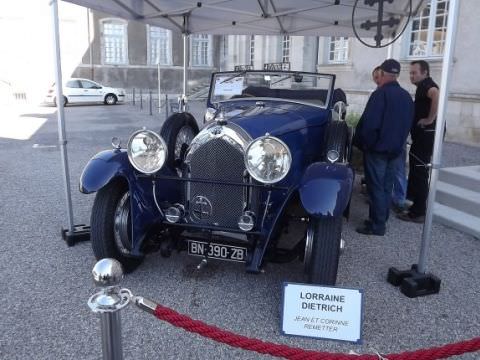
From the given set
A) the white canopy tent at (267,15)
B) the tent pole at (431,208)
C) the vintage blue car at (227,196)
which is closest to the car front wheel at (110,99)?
the white canopy tent at (267,15)

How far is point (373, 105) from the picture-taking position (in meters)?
3.90

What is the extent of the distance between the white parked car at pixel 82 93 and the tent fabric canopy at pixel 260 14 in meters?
14.0

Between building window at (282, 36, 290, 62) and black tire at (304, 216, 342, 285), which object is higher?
building window at (282, 36, 290, 62)

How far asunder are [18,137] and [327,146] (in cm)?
893

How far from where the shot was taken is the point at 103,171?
3.15 meters

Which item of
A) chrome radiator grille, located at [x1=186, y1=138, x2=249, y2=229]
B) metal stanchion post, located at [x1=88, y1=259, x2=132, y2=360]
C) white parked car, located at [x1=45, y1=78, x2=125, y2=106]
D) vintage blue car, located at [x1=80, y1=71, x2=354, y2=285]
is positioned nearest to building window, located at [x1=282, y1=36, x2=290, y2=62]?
white parked car, located at [x1=45, y1=78, x2=125, y2=106]

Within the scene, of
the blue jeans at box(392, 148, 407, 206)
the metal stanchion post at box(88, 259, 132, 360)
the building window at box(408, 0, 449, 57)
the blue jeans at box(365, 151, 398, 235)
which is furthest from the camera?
the building window at box(408, 0, 449, 57)

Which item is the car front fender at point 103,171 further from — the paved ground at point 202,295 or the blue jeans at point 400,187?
the blue jeans at point 400,187

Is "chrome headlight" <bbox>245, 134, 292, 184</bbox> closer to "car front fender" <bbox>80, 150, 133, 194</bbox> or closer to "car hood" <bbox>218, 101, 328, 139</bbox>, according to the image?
"car hood" <bbox>218, 101, 328, 139</bbox>

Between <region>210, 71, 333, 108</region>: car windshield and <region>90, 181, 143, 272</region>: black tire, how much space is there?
1.69m

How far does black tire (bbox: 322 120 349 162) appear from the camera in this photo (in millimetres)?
3630

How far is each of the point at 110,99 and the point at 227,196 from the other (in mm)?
18338

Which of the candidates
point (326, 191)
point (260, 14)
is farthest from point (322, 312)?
point (260, 14)

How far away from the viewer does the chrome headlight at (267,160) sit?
2.78 metres
